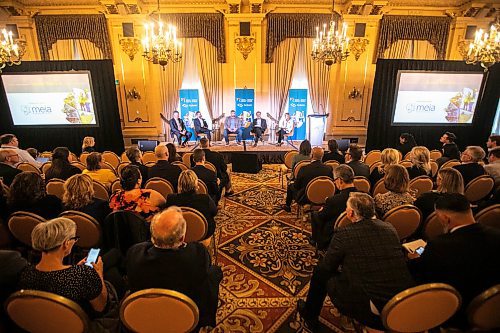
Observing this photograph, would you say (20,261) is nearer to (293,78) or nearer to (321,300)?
(321,300)

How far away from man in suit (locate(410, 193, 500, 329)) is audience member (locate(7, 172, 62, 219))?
10.1ft

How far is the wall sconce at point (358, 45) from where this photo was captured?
826cm

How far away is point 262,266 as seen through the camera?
10.8 feet

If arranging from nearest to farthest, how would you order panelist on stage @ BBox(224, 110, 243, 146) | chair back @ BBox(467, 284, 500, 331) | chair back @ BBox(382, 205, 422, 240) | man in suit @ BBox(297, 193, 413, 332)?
chair back @ BBox(467, 284, 500, 331)
man in suit @ BBox(297, 193, 413, 332)
chair back @ BBox(382, 205, 422, 240)
panelist on stage @ BBox(224, 110, 243, 146)

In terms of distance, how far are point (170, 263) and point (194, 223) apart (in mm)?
1003

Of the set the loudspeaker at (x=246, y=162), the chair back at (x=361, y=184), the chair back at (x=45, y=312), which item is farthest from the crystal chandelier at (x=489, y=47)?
the chair back at (x=45, y=312)

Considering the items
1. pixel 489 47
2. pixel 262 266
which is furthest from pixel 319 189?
pixel 489 47

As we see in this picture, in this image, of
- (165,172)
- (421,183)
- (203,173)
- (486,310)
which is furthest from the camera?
(203,173)

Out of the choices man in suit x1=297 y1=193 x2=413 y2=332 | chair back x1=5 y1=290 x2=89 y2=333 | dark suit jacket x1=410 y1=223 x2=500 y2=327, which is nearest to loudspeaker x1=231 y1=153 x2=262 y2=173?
man in suit x1=297 y1=193 x2=413 y2=332

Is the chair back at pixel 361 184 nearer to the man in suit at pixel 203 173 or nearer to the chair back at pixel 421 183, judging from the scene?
the chair back at pixel 421 183

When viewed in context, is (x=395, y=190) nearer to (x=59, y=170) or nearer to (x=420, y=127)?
(x=59, y=170)

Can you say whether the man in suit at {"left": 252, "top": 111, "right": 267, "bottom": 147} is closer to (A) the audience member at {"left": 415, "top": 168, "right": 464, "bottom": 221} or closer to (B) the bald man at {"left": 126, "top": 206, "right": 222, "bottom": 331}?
(A) the audience member at {"left": 415, "top": 168, "right": 464, "bottom": 221}

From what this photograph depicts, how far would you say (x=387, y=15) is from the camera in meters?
8.17

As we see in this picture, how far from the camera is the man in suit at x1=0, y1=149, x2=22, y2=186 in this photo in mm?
3725
